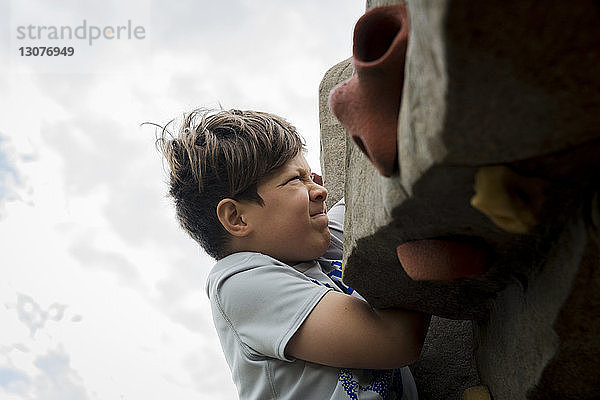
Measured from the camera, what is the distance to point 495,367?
31.3 inches

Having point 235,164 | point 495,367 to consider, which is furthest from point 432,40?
point 235,164

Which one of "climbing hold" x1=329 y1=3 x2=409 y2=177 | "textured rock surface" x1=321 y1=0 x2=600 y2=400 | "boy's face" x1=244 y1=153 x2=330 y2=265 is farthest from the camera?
"boy's face" x1=244 y1=153 x2=330 y2=265

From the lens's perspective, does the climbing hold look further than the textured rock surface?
Yes

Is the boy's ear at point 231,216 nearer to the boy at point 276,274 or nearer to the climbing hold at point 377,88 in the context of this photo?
the boy at point 276,274

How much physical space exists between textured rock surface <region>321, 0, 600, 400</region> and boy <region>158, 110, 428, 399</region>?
99 millimetres

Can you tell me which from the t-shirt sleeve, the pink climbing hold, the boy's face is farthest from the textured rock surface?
the boy's face

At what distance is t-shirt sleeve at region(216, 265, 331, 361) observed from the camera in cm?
Result: 91

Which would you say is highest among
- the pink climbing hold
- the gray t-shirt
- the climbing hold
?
the climbing hold

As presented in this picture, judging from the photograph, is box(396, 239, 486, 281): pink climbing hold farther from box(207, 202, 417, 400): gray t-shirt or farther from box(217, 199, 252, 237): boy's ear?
box(217, 199, 252, 237): boy's ear

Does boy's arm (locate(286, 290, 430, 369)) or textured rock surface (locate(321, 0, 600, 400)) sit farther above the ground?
textured rock surface (locate(321, 0, 600, 400))

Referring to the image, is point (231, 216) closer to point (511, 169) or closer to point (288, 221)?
point (288, 221)

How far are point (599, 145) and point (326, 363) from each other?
571mm

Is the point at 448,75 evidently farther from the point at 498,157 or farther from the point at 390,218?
the point at 390,218

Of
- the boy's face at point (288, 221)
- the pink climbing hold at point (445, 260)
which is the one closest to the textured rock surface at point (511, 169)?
the pink climbing hold at point (445, 260)
